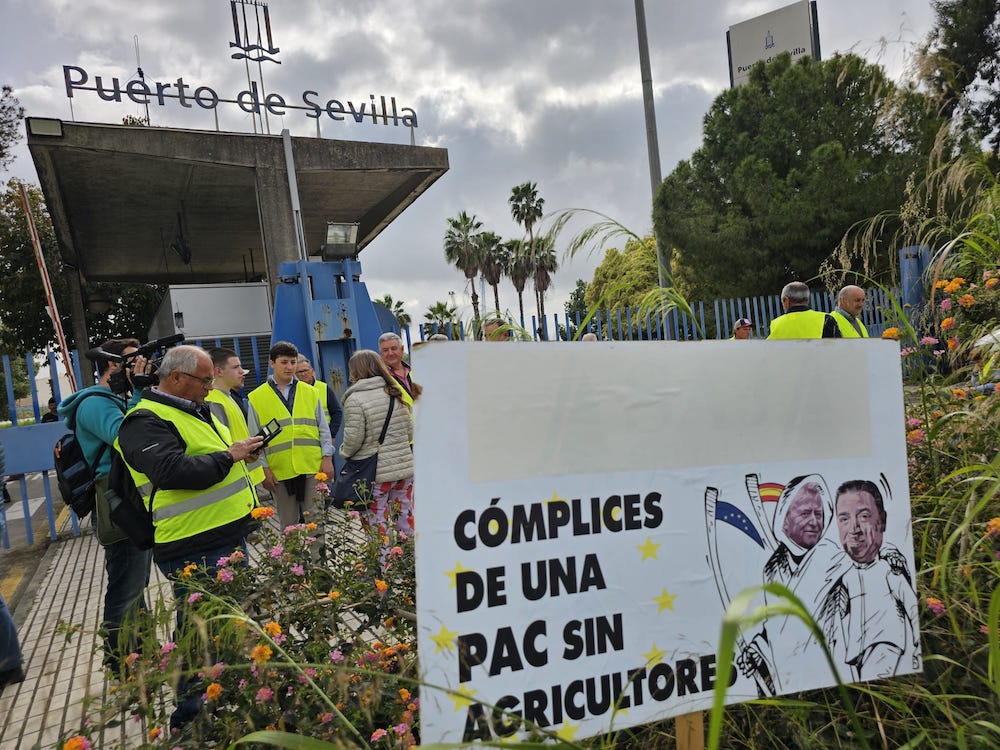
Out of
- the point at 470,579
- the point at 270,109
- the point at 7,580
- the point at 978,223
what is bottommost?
the point at 7,580

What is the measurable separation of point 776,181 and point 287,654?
1904 centimetres

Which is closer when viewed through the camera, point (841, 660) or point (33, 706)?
point (841, 660)

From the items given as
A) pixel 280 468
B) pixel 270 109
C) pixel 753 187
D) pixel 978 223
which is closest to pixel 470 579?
pixel 978 223

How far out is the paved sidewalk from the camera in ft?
9.37

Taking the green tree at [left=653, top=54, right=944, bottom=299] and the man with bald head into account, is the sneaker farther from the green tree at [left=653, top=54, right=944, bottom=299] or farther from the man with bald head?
the green tree at [left=653, top=54, right=944, bottom=299]

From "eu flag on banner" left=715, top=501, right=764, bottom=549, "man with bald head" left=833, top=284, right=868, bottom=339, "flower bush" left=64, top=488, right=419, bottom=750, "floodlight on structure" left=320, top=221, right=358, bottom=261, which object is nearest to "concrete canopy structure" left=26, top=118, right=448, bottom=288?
"floodlight on structure" left=320, top=221, right=358, bottom=261

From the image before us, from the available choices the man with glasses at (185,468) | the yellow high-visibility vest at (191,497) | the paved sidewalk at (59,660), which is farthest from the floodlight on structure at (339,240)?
the yellow high-visibility vest at (191,497)

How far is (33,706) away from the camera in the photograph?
332cm

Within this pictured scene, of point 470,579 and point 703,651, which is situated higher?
point 470,579

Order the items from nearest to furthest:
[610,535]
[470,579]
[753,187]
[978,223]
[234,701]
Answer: [470,579], [610,535], [234,701], [978,223], [753,187]

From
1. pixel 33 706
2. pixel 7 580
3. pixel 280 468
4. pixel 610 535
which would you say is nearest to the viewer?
pixel 610 535

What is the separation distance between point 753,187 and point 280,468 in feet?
55.1

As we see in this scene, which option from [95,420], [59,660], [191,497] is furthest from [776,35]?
[59,660]

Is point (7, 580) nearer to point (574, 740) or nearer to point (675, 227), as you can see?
point (574, 740)
